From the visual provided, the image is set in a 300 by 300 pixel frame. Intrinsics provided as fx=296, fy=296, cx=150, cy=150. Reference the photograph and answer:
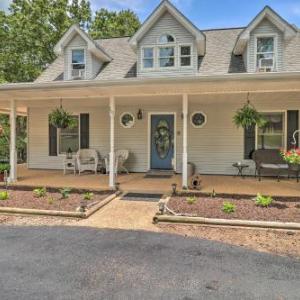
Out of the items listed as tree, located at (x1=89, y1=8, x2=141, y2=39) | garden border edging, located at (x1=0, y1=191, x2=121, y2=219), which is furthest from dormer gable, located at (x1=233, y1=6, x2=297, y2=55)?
tree, located at (x1=89, y1=8, x2=141, y2=39)

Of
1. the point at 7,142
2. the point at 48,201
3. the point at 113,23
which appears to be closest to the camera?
the point at 48,201

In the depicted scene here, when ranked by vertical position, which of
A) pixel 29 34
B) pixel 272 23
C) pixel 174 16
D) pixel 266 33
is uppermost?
pixel 29 34

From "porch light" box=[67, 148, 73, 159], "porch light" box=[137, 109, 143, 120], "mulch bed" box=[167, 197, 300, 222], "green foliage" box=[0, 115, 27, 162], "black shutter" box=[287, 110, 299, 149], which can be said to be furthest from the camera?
"green foliage" box=[0, 115, 27, 162]

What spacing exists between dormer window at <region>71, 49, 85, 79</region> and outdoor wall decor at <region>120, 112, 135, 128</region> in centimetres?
207

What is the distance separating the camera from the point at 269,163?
9.45 meters

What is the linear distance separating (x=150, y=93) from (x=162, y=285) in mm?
5458

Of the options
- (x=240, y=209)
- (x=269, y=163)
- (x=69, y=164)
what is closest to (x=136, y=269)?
(x=240, y=209)

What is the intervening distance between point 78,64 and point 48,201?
6.31m

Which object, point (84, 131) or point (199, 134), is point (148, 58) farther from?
point (84, 131)

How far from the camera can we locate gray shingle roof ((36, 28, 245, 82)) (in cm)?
1039

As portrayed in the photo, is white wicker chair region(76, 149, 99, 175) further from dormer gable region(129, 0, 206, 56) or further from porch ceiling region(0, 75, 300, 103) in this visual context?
dormer gable region(129, 0, 206, 56)

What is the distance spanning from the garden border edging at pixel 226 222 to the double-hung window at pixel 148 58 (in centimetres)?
657

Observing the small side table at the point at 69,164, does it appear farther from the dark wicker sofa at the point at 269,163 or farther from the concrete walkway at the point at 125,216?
the dark wicker sofa at the point at 269,163

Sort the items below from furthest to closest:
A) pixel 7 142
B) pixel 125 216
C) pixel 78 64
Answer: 1. pixel 7 142
2. pixel 78 64
3. pixel 125 216
